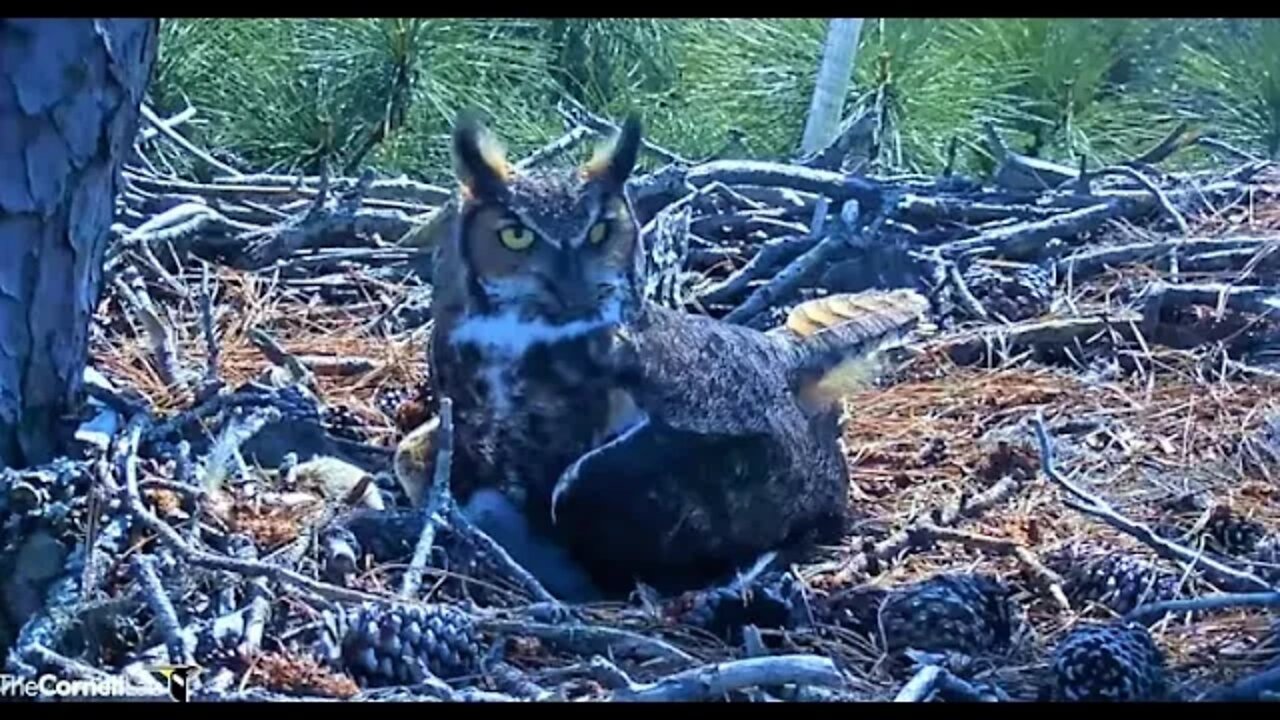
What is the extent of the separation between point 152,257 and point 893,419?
3.89ft

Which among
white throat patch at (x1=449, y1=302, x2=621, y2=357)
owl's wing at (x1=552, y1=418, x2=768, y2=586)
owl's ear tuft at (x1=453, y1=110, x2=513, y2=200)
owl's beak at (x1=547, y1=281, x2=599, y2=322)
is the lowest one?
owl's wing at (x1=552, y1=418, x2=768, y2=586)

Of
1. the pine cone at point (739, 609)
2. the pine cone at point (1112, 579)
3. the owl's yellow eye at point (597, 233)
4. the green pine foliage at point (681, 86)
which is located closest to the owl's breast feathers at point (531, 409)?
the owl's yellow eye at point (597, 233)

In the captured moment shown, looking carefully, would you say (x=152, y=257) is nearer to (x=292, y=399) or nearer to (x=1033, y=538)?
(x=292, y=399)

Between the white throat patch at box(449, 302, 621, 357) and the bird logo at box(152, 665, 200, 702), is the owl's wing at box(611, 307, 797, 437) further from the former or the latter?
the bird logo at box(152, 665, 200, 702)

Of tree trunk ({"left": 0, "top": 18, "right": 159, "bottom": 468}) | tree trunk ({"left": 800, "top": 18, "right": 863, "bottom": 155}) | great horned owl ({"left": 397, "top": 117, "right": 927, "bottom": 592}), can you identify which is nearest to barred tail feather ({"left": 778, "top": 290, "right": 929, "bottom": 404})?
great horned owl ({"left": 397, "top": 117, "right": 927, "bottom": 592})

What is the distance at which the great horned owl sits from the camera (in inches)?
84.0

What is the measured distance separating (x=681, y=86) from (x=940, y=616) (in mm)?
2863

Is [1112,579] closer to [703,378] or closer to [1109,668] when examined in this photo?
[1109,668]

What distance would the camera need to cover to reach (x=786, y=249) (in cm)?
321

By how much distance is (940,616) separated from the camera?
1.95 metres
